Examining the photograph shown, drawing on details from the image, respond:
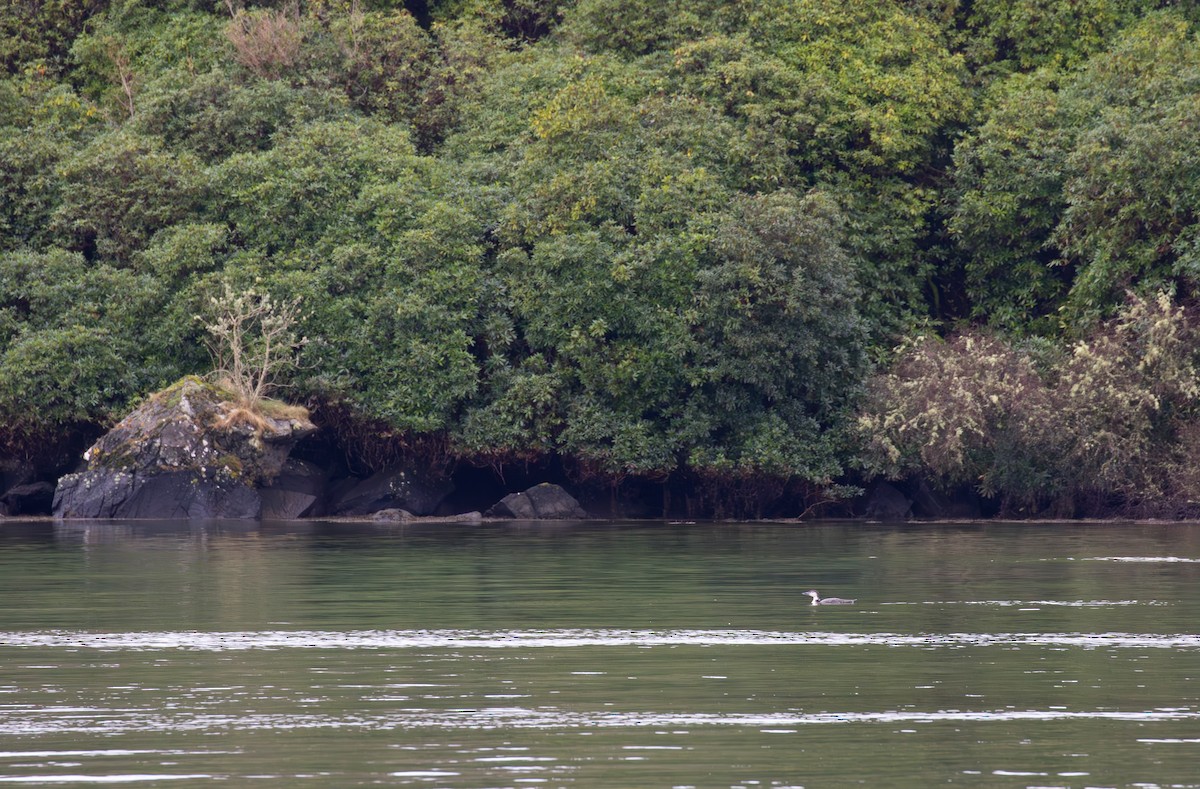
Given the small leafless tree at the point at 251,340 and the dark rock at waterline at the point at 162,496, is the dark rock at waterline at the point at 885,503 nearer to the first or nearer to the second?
the small leafless tree at the point at 251,340

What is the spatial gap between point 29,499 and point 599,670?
35.9 metres

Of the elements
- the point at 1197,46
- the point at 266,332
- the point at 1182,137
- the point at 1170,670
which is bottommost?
the point at 1170,670

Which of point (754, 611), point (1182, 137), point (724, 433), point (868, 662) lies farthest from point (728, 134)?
point (868, 662)

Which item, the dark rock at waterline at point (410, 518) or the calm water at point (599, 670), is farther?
the dark rock at waterline at point (410, 518)

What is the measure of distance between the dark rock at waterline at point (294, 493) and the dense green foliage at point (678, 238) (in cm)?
178

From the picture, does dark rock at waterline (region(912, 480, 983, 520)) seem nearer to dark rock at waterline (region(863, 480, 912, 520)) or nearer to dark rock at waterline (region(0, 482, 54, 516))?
dark rock at waterline (region(863, 480, 912, 520))

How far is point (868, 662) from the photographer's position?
18.4 metres

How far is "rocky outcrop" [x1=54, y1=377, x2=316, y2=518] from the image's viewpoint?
45906 mm

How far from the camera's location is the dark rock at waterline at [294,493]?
48.2 meters

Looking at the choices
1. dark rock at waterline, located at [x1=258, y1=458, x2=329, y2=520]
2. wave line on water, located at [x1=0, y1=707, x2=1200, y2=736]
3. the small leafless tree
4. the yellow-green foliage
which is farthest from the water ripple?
dark rock at waterline, located at [x1=258, y1=458, x2=329, y2=520]

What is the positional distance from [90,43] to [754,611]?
42.2 meters

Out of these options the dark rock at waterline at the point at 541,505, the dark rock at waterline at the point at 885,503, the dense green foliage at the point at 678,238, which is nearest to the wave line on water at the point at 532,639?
the dense green foliage at the point at 678,238

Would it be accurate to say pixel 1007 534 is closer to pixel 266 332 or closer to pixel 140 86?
pixel 266 332

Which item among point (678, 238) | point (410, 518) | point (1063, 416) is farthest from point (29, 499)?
point (1063, 416)
